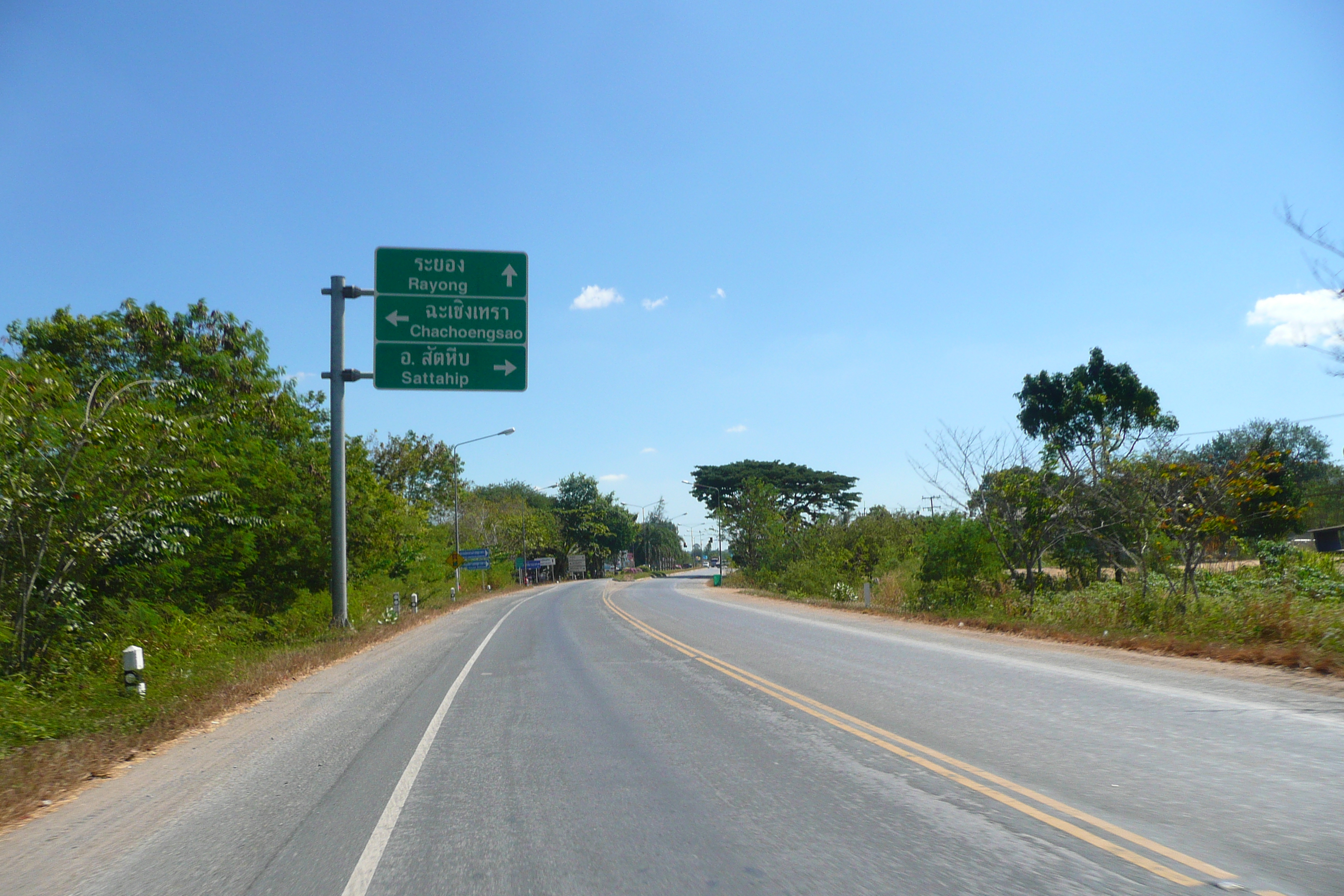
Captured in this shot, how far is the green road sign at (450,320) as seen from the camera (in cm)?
1600

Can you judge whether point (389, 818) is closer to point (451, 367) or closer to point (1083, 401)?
point (451, 367)

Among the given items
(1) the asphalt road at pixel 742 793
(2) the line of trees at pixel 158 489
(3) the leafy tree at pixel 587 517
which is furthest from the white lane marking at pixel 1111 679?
(3) the leafy tree at pixel 587 517

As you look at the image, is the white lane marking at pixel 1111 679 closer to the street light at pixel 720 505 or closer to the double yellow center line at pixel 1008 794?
the double yellow center line at pixel 1008 794

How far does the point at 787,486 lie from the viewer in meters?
74.6

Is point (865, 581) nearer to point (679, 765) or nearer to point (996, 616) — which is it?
point (996, 616)

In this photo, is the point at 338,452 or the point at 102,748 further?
the point at 338,452

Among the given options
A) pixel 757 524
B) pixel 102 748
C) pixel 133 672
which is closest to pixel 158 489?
pixel 133 672

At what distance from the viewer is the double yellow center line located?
4395mm

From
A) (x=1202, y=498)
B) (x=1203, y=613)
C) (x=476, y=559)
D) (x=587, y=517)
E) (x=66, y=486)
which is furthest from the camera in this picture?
(x=587, y=517)

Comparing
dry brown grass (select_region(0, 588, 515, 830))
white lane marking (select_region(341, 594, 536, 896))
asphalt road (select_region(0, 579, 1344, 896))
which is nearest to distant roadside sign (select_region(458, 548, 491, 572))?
dry brown grass (select_region(0, 588, 515, 830))

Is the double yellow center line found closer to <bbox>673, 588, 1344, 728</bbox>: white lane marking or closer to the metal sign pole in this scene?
<bbox>673, 588, 1344, 728</bbox>: white lane marking

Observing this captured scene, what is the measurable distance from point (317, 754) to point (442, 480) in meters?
49.9

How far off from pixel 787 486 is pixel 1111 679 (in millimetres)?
63901

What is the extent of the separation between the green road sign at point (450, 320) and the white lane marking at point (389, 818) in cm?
715
